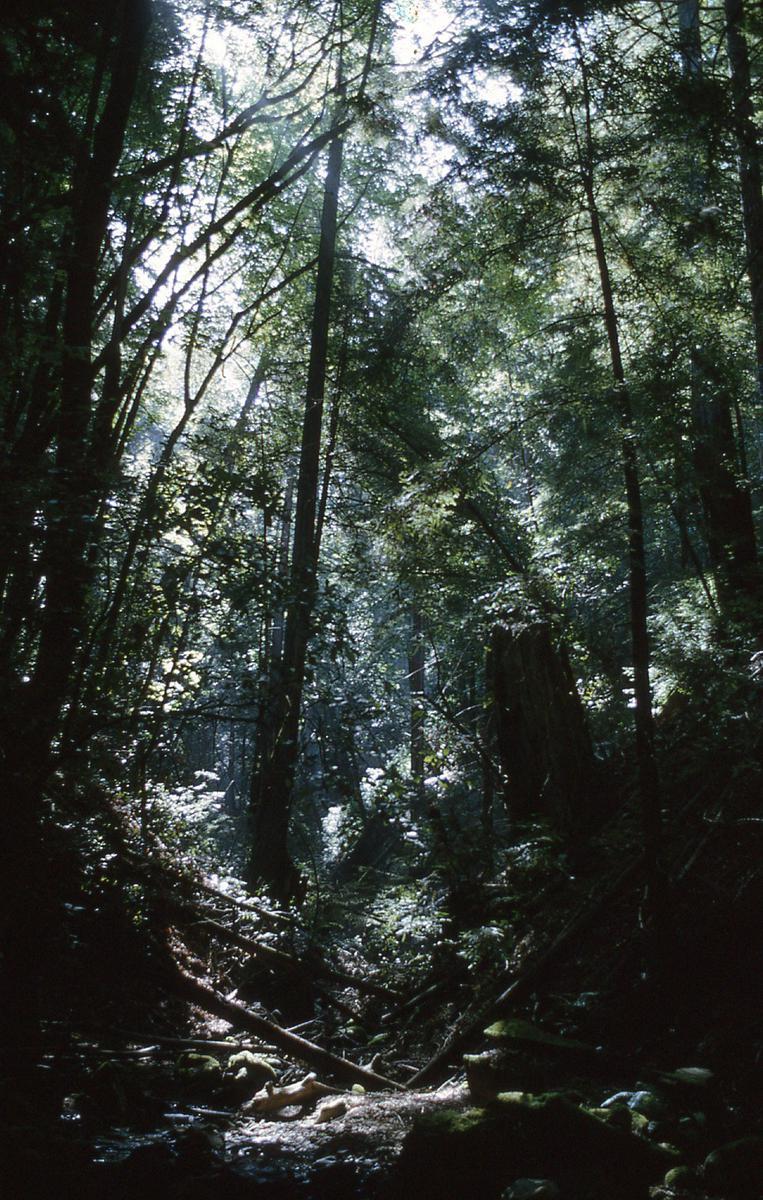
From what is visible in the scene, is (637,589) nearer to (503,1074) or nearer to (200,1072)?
(503,1074)

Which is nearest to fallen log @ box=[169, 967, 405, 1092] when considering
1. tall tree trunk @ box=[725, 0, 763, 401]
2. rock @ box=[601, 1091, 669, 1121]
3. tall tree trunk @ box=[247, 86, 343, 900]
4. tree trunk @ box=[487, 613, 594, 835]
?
rock @ box=[601, 1091, 669, 1121]

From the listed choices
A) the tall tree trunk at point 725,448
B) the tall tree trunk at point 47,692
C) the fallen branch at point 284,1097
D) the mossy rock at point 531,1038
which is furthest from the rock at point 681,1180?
the tall tree trunk at point 725,448

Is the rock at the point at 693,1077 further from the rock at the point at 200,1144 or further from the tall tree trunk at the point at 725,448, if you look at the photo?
the tall tree trunk at the point at 725,448

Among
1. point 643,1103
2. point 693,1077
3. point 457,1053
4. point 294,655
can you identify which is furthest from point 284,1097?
point 294,655

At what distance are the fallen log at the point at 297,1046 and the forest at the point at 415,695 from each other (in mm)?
36

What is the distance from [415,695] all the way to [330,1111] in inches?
181

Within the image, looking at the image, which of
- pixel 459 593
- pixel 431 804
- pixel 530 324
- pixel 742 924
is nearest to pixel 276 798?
pixel 431 804

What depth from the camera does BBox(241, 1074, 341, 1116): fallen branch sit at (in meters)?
4.95

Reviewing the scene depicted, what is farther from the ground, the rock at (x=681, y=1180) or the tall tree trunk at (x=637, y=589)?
the tall tree trunk at (x=637, y=589)

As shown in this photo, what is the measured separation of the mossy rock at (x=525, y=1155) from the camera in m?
3.50

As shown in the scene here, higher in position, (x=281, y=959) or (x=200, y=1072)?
(x=281, y=959)

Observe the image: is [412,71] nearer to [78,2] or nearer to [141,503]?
[78,2]

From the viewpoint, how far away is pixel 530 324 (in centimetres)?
1112

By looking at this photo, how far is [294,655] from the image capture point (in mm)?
7523
